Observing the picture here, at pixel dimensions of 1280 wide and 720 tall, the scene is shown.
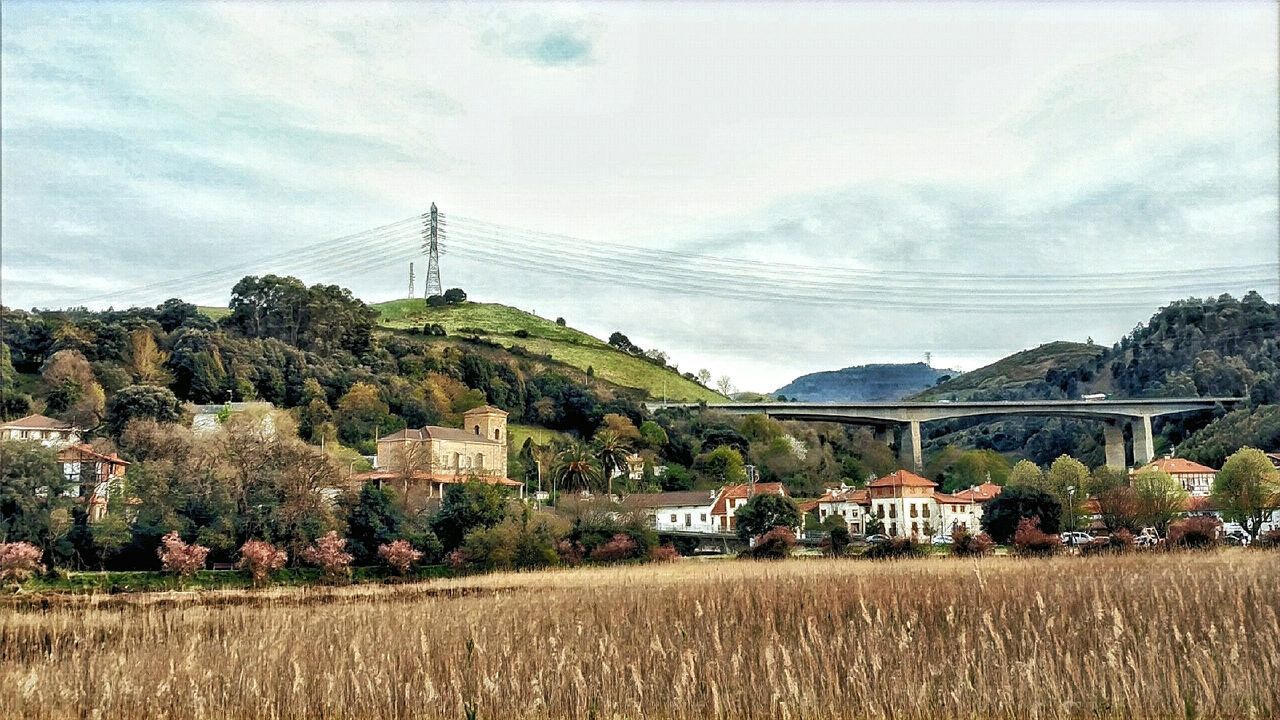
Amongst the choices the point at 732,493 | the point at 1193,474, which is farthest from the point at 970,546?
the point at 1193,474

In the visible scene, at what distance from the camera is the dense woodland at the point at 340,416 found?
43094 mm

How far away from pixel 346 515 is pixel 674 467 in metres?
41.2

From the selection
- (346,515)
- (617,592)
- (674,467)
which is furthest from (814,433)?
(617,592)

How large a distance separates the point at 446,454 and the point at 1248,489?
160 feet

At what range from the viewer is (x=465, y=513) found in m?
46.1

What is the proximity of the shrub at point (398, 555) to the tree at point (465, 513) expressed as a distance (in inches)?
126

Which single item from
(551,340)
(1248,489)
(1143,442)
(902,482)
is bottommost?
(1248,489)

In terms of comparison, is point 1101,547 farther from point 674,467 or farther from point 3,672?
point 674,467

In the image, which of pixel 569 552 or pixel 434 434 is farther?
pixel 434 434

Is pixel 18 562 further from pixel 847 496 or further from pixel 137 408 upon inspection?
pixel 847 496

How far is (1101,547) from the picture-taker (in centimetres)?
3319

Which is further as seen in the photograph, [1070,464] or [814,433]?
[814,433]

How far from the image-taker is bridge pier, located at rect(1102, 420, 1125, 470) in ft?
320

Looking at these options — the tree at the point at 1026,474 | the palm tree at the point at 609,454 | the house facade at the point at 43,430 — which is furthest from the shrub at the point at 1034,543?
the house facade at the point at 43,430
